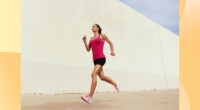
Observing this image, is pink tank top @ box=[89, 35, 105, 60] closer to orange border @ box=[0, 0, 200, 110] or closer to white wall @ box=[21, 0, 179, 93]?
orange border @ box=[0, 0, 200, 110]

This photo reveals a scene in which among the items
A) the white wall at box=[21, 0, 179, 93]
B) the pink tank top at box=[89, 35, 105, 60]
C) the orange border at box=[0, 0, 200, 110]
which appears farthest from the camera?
the white wall at box=[21, 0, 179, 93]

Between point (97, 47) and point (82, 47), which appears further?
point (82, 47)

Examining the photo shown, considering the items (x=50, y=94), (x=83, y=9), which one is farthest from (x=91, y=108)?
(x=83, y=9)

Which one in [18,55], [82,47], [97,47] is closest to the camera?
[18,55]

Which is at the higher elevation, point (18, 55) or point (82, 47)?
point (82, 47)

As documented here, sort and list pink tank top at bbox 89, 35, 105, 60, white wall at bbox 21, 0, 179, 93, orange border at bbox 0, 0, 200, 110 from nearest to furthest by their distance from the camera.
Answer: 1. orange border at bbox 0, 0, 200, 110
2. pink tank top at bbox 89, 35, 105, 60
3. white wall at bbox 21, 0, 179, 93

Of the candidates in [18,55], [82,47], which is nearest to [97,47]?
[18,55]

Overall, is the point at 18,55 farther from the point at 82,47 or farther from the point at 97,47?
the point at 82,47

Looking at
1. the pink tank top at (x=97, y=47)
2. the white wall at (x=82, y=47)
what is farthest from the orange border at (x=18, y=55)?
the white wall at (x=82, y=47)

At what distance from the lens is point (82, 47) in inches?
344

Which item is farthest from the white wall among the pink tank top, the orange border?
the orange border

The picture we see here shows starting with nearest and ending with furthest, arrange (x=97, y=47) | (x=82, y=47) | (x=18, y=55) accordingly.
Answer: (x=18, y=55) < (x=97, y=47) < (x=82, y=47)

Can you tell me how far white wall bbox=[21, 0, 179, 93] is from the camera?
8141 millimetres

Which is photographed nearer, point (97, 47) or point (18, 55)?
point (18, 55)
